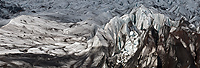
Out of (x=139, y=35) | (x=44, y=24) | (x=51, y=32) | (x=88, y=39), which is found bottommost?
(x=139, y=35)

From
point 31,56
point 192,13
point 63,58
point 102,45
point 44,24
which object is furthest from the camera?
point 192,13

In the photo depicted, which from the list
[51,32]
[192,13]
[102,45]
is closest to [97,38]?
[102,45]

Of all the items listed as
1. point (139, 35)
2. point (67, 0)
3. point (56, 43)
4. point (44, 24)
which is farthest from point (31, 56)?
point (67, 0)

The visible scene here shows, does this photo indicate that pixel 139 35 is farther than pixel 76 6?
No

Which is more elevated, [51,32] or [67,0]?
[67,0]

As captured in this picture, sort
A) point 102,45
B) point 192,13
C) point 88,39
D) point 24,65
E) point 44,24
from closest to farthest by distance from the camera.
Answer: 1. point 24,65
2. point 102,45
3. point 88,39
4. point 44,24
5. point 192,13

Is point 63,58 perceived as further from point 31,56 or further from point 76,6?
point 76,6
